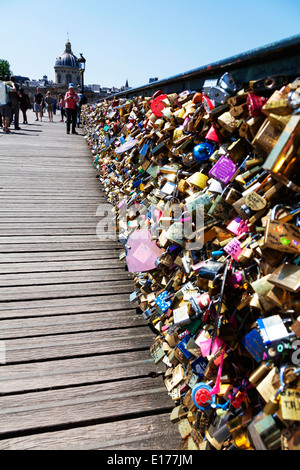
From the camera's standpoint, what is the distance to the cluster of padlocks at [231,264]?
4.07 ft

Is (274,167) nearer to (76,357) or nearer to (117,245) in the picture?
(76,357)

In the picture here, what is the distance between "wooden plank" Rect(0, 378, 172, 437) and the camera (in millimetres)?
1982

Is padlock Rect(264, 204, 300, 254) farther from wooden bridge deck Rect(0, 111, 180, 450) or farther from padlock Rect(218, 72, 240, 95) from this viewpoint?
wooden bridge deck Rect(0, 111, 180, 450)

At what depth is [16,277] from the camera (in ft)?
11.2

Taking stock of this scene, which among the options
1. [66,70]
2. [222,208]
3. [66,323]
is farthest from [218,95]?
[66,70]

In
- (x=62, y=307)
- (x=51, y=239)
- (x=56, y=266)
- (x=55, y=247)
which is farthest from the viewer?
(x=51, y=239)

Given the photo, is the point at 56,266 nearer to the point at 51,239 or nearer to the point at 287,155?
the point at 51,239

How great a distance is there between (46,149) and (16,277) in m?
6.90

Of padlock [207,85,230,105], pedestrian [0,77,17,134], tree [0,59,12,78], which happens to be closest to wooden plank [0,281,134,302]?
padlock [207,85,230,105]

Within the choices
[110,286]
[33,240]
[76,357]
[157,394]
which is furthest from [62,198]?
[157,394]

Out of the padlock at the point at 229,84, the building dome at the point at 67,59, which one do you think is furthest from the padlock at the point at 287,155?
the building dome at the point at 67,59

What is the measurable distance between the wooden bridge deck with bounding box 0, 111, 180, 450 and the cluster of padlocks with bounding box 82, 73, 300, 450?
0.18 metres

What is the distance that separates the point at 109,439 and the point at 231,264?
1.14 metres

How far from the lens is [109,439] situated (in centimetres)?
192
